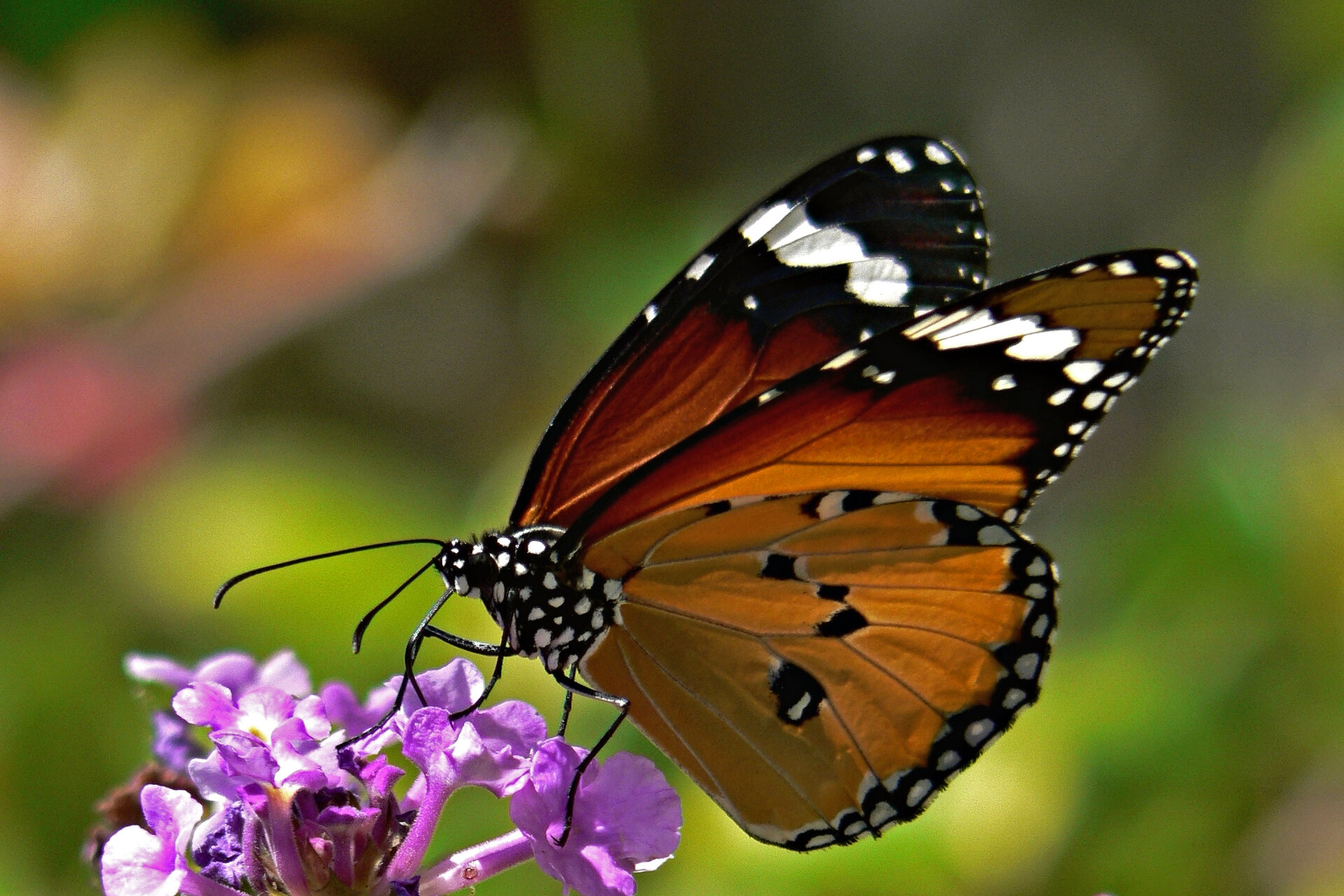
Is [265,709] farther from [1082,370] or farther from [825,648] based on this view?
[1082,370]

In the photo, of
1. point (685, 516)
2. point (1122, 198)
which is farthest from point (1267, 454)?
point (1122, 198)

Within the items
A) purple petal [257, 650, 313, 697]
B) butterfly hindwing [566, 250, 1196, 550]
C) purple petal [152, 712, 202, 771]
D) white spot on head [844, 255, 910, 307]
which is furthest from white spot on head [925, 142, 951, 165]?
purple petal [152, 712, 202, 771]

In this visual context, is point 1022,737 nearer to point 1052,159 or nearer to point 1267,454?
point 1267,454

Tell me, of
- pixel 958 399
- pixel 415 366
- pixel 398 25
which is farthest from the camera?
pixel 415 366

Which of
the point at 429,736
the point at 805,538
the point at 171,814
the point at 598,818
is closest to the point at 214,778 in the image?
the point at 171,814

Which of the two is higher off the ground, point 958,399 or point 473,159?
point 473,159

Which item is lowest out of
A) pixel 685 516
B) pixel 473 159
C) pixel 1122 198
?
pixel 685 516
